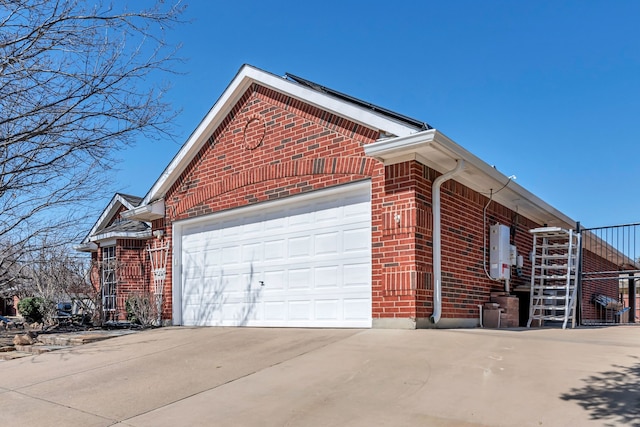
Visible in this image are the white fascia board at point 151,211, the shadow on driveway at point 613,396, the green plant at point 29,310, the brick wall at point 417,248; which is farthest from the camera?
the green plant at point 29,310

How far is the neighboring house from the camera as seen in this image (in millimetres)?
7891

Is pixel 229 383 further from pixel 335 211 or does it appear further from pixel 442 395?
pixel 335 211

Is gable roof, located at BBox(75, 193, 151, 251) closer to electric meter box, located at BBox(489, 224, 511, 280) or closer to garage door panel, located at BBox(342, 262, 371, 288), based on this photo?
garage door panel, located at BBox(342, 262, 371, 288)

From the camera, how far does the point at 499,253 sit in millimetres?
9898

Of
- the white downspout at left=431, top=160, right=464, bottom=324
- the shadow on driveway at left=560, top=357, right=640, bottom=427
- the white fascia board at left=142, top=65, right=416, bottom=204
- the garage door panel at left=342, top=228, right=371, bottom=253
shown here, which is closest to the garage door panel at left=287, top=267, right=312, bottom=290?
the garage door panel at left=342, top=228, right=371, bottom=253

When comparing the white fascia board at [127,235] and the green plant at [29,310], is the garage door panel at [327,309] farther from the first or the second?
the green plant at [29,310]

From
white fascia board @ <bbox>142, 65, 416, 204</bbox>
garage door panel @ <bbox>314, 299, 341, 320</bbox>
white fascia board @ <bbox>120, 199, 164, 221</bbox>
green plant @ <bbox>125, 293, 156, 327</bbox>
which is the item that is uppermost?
white fascia board @ <bbox>142, 65, 416, 204</bbox>

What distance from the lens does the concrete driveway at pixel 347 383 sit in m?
4.28

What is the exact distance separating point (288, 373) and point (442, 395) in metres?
Result: 1.95

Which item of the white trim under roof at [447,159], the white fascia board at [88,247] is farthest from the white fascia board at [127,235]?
the white trim under roof at [447,159]

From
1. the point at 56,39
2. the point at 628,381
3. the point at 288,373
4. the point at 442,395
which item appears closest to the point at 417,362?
the point at 442,395

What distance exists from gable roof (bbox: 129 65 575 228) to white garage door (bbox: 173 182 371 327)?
1.01m

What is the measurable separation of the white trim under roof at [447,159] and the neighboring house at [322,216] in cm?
3

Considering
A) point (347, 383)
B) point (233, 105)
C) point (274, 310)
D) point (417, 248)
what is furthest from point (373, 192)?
point (233, 105)
